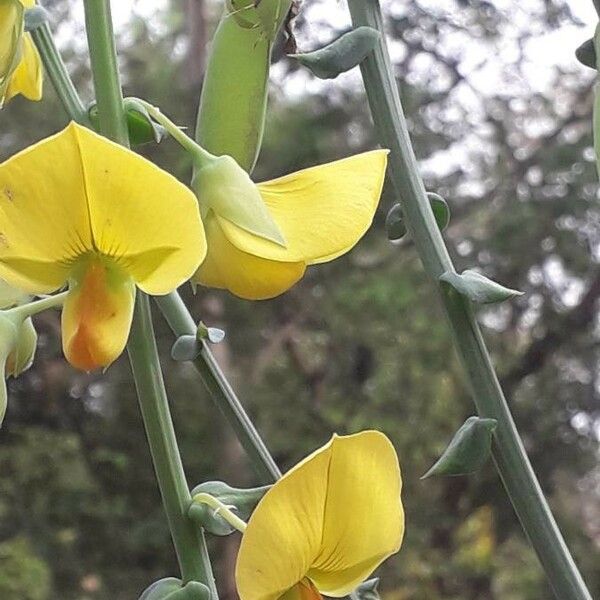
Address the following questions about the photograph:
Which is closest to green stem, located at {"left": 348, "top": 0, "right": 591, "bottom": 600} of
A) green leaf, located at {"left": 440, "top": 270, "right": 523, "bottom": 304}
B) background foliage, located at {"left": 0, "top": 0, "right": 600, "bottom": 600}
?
green leaf, located at {"left": 440, "top": 270, "right": 523, "bottom": 304}

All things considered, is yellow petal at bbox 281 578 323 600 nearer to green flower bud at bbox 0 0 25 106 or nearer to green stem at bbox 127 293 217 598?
green stem at bbox 127 293 217 598

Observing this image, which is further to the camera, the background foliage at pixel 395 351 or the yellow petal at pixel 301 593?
the background foliage at pixel 395 351

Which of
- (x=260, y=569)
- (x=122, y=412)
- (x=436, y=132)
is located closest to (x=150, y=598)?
(x=260, y=569)

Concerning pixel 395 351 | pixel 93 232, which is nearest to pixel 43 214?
pixel 93 232

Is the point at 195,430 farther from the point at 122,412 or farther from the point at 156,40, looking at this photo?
the point at 156,40

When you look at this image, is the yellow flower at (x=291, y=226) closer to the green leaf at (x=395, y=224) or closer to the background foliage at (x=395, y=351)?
the green leaf at (x=395, y=224)

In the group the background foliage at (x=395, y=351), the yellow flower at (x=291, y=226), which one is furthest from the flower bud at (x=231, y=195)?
the background foliage at (x=395, y=351)
